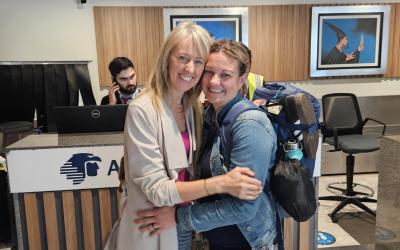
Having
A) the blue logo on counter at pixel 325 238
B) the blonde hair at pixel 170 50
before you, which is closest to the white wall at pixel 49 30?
the blue logo on counter at pixel 325 238

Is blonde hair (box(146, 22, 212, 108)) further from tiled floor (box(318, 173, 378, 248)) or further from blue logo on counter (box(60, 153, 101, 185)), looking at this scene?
tiled floor (box(318, 173, 378, 248))

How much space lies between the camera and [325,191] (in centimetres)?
432

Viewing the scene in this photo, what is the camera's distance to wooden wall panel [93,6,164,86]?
437cm

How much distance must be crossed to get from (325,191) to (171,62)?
11.7 feet

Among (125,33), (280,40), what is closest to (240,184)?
(125,33)

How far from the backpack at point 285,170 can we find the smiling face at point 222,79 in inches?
2.2

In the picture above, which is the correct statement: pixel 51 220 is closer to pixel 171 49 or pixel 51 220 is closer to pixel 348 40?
pixel 171 49

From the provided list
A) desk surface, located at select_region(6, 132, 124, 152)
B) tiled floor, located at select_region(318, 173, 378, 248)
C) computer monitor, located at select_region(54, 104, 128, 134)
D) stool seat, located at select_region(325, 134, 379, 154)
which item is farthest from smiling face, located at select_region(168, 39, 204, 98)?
stool seat, located at select_region(325, 134, 379, 154)

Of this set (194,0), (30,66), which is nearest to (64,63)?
(30,66)

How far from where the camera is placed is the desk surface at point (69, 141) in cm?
189

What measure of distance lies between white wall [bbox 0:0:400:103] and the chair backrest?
1.85 m

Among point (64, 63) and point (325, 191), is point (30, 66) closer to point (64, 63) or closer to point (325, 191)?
point (64, 63)

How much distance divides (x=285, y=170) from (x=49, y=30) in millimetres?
3918

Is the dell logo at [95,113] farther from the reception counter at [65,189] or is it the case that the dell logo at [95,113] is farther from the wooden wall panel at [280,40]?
the wooden wall panel at [280,40]
